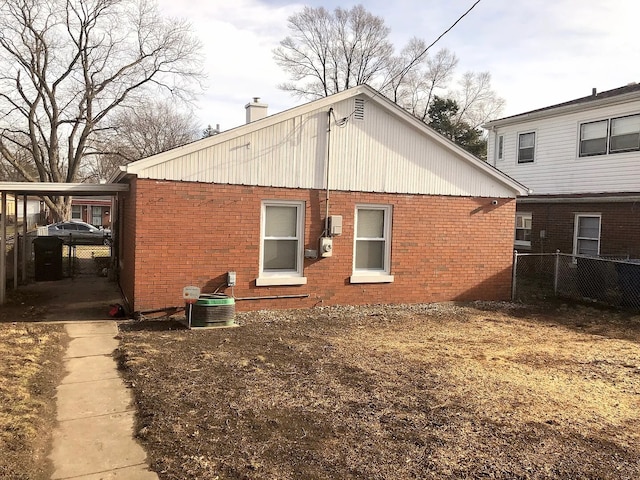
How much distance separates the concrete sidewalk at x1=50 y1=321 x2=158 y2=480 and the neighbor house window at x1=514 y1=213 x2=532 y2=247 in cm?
1499

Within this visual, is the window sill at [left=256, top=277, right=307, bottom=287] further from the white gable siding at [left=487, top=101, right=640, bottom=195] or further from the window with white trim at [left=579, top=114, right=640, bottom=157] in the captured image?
the window with white trim at [left=579, top=114, right=640, bottom=157]

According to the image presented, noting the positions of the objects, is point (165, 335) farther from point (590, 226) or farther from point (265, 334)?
point (590, 226)

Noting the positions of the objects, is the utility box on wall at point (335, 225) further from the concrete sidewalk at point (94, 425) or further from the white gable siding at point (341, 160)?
the concrete sidewalk at point (94, 425)

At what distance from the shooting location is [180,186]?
375 inches

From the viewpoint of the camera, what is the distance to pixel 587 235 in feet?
52.2

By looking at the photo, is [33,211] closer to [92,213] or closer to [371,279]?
[92,213]

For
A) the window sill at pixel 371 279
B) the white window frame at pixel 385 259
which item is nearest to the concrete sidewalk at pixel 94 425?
the window sill at pixel 371 279

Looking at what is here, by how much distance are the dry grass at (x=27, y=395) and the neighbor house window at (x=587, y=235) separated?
14741 mm

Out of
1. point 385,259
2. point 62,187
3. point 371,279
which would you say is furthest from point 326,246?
point 62,187

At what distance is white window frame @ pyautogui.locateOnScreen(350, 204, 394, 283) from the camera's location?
437 inches

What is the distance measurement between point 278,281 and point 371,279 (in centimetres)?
215

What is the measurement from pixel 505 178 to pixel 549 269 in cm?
622

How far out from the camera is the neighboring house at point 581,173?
14.9 m

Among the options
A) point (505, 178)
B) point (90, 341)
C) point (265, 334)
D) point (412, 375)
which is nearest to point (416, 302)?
point (505, 178)
